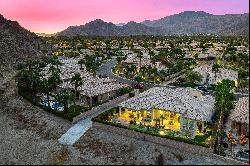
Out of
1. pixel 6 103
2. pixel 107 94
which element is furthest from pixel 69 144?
pixel 6 103

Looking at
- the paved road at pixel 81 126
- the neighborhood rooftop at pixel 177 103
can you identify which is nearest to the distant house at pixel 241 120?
the neighborhood rooftop at pixel 177 103

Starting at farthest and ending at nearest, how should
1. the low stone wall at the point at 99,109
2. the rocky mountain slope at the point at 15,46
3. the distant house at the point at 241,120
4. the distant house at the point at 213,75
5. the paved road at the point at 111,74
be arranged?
the rocky mountain slope at the point at 15,46, the paved road at the point at 111,74, the distant house at the point at 213,75, the low stone wall at the point at 99,109, the distant house at the point at 241,120

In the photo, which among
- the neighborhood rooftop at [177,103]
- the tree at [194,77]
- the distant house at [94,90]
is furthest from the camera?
the tree at [194,77]

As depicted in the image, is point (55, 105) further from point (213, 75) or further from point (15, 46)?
point (15, 46)

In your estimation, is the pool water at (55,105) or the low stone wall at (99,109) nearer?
the low stone wall at (99,109)

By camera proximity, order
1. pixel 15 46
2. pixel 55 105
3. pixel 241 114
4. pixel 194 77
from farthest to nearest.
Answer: pixel 15 46 < pixel 194 77 < pixel 55 105 < pixel 241 114

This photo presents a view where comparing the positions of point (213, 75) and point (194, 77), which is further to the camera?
point (213, 75)

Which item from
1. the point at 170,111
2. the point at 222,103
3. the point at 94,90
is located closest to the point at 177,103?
the point at 170,111

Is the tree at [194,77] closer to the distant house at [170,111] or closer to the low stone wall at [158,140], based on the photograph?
the distant house at [170,111]

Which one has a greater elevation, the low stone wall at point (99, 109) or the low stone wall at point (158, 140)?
the low stone wall at point (99, 109)
